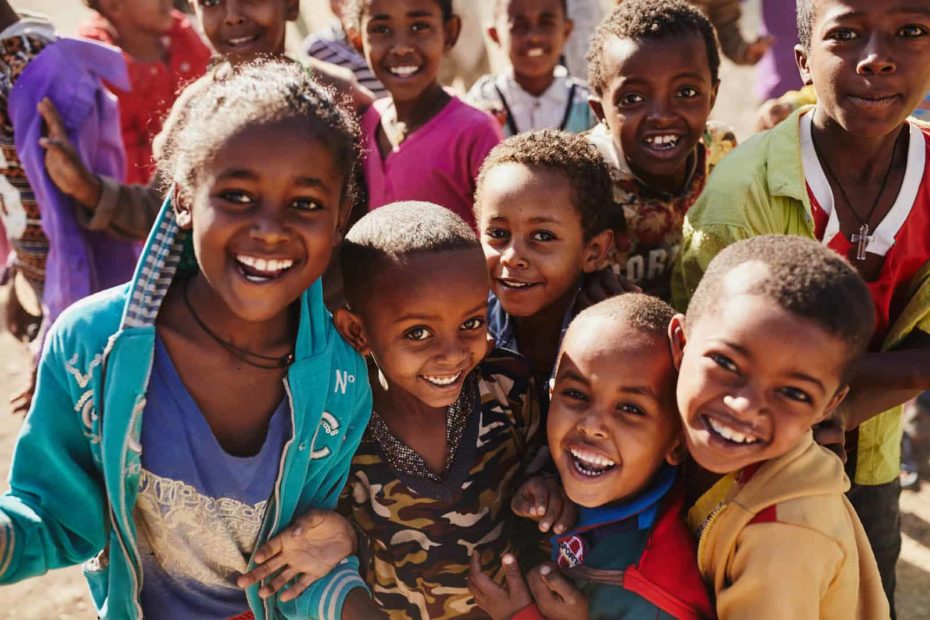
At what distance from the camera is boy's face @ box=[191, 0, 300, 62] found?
298 centimetres

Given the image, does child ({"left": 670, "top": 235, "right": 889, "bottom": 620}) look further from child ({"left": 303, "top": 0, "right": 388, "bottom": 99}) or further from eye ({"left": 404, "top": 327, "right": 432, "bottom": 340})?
child ({"left": 303, "top": 0, "right": 388, "bottom": 99})

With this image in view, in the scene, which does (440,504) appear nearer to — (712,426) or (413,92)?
(712,426)

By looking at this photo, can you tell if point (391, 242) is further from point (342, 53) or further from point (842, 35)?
point (342, 53)

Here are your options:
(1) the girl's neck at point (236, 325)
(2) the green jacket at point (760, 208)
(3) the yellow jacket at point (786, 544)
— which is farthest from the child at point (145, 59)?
(3) the yellow jacket at point (786, 544)

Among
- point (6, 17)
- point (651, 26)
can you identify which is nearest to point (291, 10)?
point (6, 17)

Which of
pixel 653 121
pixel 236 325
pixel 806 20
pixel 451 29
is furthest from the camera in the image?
pixel 451 29

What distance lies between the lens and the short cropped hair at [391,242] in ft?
6.16

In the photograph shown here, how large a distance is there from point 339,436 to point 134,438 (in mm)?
405

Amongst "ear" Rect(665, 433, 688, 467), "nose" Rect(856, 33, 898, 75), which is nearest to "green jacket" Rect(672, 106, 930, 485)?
"nose" Rect(856, 33, 898, 75)

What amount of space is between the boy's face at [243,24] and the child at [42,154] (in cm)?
39

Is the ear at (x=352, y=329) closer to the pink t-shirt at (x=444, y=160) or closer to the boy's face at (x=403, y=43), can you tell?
the pink t-shirt at (x=444, y=160)

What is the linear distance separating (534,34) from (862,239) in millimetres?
2122

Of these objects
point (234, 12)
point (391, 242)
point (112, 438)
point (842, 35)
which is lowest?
point (112, 438)

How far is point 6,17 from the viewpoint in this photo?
2.93 metres
